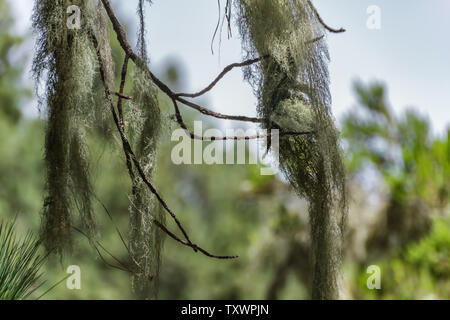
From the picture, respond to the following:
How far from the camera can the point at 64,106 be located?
1.39 m

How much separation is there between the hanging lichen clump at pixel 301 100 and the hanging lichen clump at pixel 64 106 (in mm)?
440

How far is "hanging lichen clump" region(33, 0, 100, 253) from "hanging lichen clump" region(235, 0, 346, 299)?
0.44 meters

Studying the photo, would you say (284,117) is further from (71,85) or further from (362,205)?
(362,205)

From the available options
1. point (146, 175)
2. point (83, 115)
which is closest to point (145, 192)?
point (146, 175)

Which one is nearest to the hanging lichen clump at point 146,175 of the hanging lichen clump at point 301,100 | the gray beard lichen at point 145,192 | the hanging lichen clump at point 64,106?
the gray beard lichen at point 145,192

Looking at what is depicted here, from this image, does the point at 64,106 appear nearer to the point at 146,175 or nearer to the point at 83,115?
the point at 83,115

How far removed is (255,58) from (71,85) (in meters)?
0.50

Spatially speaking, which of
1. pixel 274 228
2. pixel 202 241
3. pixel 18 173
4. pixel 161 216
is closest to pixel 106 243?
pixel 18 173

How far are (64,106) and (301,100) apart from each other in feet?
2.14

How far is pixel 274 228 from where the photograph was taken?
16.2 feet

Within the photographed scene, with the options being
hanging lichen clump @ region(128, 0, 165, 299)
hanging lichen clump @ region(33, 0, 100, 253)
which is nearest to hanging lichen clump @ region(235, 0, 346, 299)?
hanging lichen clump @ region(128, 0, 165, 299)

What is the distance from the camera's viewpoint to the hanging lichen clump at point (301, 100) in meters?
1.30

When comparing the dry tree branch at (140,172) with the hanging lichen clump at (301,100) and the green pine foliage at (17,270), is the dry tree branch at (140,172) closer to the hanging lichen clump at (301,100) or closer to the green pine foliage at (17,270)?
the hanging lichen clump at (301,100)

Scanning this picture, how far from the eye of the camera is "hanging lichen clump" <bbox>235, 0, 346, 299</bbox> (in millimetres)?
1301
